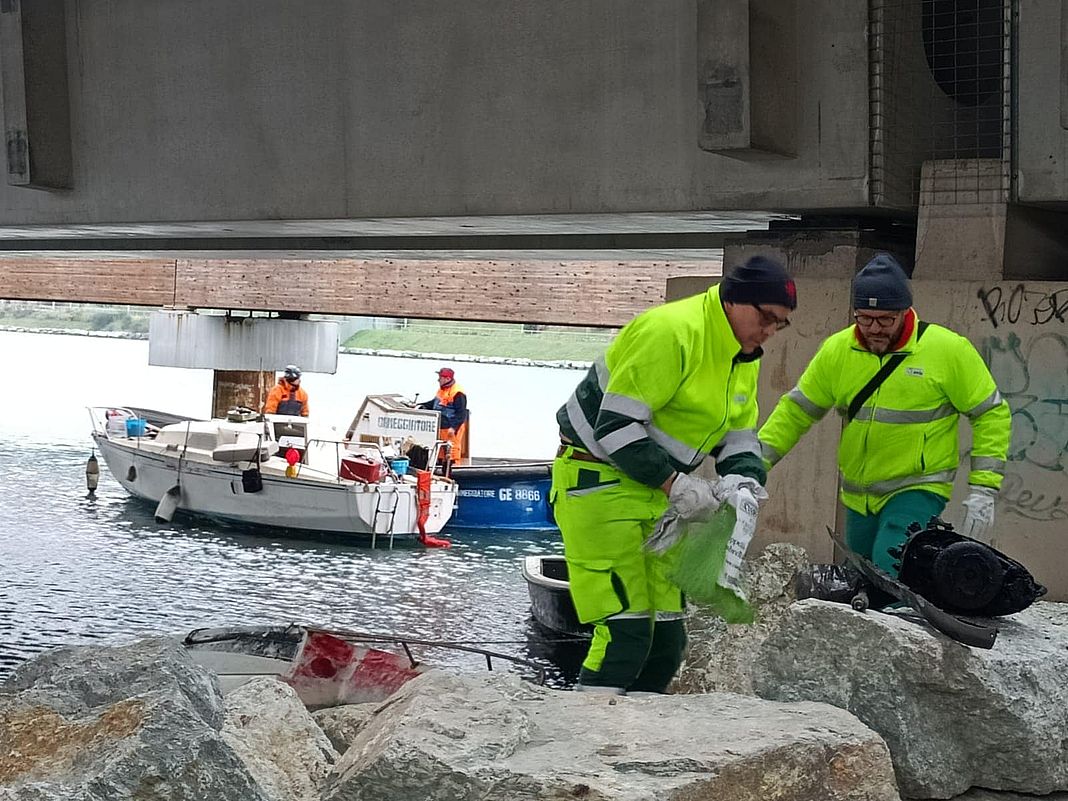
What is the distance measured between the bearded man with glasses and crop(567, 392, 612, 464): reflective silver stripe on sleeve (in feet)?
4.41

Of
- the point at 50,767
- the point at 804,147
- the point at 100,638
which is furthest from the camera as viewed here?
the point at 100,638

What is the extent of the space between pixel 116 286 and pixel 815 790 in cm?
2149

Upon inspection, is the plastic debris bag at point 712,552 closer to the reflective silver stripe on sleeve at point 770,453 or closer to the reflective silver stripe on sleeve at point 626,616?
the reflective silver stripe on sleeve at point 626,616

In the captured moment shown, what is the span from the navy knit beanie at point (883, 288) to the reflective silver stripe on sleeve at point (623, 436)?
1357mm

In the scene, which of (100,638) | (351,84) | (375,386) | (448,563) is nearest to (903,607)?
(351,84)

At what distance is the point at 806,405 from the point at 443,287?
44.9 ft

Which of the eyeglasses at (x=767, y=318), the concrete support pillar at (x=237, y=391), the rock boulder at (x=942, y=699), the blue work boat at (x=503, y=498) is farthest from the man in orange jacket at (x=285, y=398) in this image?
the rock boulder at (x=942, y=699)

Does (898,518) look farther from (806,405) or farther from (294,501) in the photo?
(294,501)

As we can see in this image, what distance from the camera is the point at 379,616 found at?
16.2 metres

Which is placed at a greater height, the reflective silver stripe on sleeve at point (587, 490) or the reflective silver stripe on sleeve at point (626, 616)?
the reflective silver stripe on sleeve at point (587, 490)

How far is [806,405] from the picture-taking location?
238 inches

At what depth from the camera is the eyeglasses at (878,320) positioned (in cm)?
559

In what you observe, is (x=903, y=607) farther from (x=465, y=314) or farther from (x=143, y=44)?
(x=465, y=314)

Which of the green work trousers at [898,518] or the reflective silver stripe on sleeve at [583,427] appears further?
the green work trousers at [898,518]
